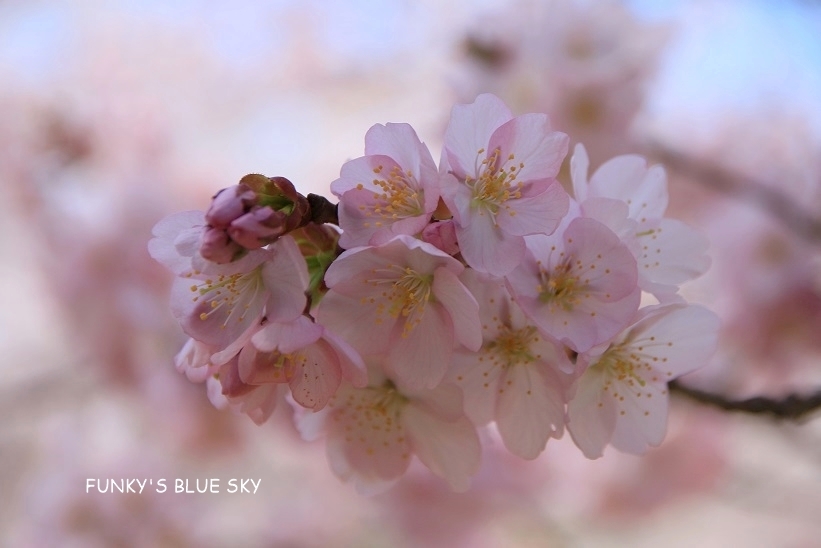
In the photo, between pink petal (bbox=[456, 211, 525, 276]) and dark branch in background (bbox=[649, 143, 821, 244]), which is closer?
pink petal (bbox=[456, 211, 525, 276])

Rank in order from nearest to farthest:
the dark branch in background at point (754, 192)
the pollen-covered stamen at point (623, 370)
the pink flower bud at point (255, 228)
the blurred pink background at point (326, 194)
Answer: the pink flower bud at point (255, 228) → the pollen-covered stamen at point (623, 370) → the dark branch in background at point (754, 192) → the blurred pink background at point (326, 194)

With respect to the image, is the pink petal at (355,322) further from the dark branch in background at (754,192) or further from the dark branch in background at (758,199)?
the dark branch in background at (754,192)

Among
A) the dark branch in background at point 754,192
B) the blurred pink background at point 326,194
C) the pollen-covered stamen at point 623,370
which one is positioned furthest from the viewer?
the blurred pink background at point 326,194

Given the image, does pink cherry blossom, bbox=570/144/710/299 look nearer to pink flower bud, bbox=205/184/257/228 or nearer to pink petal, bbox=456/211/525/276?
pink petal, bbox=456/211/525/276

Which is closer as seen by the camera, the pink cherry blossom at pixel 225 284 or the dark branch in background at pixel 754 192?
the pink cherry blossom at pixel 225 284

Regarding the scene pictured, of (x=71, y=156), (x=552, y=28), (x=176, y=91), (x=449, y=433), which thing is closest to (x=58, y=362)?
(x=71, y=156)

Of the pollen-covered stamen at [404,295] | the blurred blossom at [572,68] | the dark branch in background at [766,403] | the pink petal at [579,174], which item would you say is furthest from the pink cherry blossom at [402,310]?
the blurred blossom at [572,68]

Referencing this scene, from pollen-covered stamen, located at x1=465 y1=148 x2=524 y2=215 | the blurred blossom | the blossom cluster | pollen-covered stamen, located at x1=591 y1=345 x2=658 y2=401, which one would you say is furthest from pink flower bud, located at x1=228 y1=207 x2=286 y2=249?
the blurred blossom
